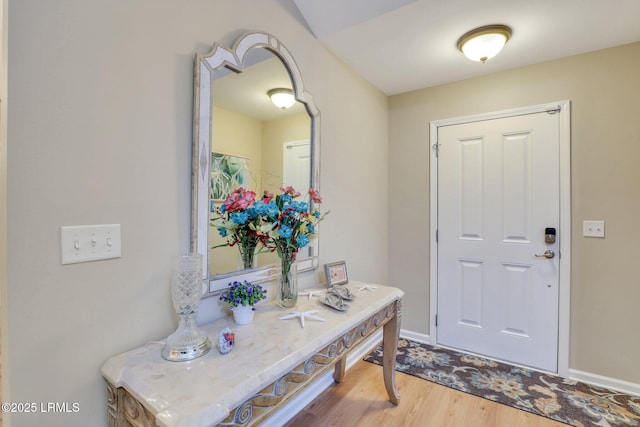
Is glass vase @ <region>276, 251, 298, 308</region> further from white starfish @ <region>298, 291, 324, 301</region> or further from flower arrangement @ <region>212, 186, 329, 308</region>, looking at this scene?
white starfish @ <region>298, 291, 324, 301</region>

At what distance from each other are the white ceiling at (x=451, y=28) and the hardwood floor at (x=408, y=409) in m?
2.36

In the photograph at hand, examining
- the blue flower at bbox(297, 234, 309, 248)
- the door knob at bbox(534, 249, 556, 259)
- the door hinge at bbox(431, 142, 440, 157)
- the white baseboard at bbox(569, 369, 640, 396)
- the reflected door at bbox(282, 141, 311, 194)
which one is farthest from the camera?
the door hinge at bbox(431, 142, 440, 157)

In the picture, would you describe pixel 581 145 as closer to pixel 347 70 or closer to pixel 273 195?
pixel 347 70

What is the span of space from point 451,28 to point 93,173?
6.76 feet

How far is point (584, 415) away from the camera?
179cm

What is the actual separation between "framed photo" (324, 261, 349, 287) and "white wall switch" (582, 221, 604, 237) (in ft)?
5.72

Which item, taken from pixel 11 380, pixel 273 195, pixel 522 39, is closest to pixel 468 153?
pixel 522 39

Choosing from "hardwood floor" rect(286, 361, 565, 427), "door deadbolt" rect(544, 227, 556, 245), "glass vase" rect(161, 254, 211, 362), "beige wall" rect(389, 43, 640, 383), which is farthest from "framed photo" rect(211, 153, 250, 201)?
"door deadbolt" rect(544, 227, 556, 245)

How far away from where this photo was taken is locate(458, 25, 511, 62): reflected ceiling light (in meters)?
1.83

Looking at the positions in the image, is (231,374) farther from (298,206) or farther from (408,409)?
(408,409)

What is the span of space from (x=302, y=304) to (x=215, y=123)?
0.96 meters

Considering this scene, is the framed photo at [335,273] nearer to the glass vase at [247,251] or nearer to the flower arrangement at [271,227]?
the flower arrangement at [271,227]

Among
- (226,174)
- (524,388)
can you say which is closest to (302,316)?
(226,174)

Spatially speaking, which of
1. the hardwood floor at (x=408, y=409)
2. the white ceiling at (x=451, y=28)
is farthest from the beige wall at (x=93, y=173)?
the hardwood floor at (x=408, y=409)
